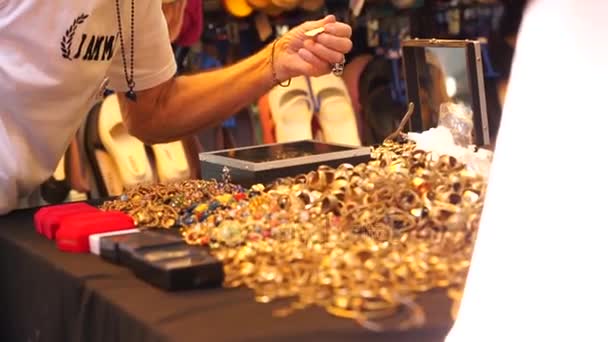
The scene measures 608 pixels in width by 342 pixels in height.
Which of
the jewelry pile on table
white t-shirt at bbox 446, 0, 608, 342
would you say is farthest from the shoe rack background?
white t-shirt at bbox 446, 0, 608, 342

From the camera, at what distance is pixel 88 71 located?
3.53 feet

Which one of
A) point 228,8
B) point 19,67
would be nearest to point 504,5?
point 19,67

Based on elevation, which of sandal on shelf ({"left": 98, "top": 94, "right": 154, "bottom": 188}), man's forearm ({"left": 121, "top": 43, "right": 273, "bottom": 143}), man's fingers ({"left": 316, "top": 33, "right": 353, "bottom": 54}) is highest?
man's fingers ({"left": 316, "top": 33, "right": 353, "bottom": 54})

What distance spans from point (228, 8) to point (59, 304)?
1330 millimetres

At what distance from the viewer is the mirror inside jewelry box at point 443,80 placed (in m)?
0.85

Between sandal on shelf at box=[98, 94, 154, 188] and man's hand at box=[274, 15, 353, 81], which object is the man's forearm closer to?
A: man's hand at box=[274, 15, 353, 81]

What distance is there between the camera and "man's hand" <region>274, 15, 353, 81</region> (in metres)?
1.04

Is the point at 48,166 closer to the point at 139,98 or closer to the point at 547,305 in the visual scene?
the point at 139,98

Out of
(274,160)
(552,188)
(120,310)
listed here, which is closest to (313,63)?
(274,160)

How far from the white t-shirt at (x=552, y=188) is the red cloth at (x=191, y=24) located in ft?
4.66

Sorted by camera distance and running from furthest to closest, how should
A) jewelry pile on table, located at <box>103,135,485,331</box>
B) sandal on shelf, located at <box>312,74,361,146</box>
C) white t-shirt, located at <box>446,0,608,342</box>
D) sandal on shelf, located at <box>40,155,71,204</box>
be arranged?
sandal on shelf, located at <box>312,74,361,146</box> < sandal on shelf, located at <box>40,155,71,204</box> < jewelry pile on table, located at <box>103,135,485,331</box> < white t-shirt, located at <box>446,0,608,342</box>

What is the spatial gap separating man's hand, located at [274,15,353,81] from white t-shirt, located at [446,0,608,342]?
0.58 m

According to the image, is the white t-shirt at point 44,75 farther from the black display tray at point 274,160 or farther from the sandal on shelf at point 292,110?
the sandal on shelf at point 292,110

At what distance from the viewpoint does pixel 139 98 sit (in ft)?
4.15
